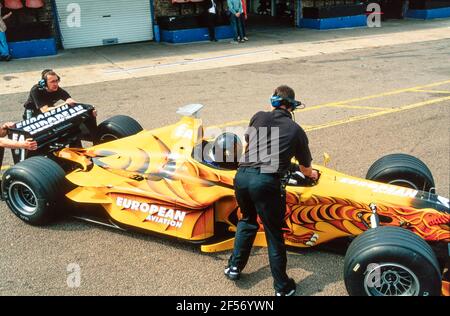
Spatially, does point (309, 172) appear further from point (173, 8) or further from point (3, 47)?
point (173, 8)

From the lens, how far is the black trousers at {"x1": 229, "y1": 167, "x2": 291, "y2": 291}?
3793 mm

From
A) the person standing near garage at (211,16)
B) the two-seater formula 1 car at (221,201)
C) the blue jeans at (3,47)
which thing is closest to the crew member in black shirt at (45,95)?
the two-seater formula 1 car at (221,201)

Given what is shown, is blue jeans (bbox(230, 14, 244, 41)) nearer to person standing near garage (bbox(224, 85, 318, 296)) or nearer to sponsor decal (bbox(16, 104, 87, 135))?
sponsor decal (bbox(16, 104, 87, 135))

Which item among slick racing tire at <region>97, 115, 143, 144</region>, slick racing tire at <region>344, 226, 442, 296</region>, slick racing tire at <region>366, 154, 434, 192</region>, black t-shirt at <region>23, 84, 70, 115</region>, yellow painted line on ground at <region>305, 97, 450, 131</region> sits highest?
black t-shirt at <region>23, 84, 70, 115</region>

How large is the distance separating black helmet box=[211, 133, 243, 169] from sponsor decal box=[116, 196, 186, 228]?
671mm

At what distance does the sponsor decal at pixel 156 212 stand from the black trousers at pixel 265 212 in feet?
2.53

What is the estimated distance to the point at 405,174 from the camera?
15.6 ft

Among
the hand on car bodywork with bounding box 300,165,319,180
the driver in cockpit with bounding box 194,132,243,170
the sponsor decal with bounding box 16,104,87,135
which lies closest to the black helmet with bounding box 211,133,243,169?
the driver in cockpit with bounding box 194,132,243,170

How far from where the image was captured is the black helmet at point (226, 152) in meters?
4.72

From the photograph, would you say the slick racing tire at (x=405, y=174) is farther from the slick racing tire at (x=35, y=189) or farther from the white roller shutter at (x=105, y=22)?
the white roller shutter at (x=105, y=22)

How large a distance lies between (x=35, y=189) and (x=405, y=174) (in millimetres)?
4042

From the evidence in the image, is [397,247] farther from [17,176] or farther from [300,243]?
[17,176]
